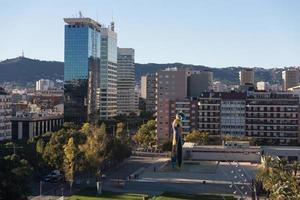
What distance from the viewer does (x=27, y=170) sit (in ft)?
165

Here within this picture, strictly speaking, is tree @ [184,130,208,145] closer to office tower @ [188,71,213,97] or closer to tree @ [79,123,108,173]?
office tower @ [188,71,213,97]

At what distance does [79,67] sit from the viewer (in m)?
127

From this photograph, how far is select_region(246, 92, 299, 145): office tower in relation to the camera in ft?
317

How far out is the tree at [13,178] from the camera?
45.1 metres

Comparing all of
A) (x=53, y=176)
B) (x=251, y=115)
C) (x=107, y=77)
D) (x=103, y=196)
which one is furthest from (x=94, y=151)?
(x=107, y=77)

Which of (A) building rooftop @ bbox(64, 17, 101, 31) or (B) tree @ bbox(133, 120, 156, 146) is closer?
(B) tree @ bbox(133, 120, 156, 146)

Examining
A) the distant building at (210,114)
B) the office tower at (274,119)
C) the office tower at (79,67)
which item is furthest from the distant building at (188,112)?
the office tower at (79,67)

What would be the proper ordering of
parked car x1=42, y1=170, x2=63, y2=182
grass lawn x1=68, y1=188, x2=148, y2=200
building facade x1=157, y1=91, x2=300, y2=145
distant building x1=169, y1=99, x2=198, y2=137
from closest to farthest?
grass lawn x1=68, y1=188, x2=148, y2=200
parked car x1=42, y1=170, x2=63, y2=182
building facade x1=157, y1=91, x2=300, y2=145
distant building x1=169, y1=99, x2=198, y2=137

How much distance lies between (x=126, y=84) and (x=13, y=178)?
143 m

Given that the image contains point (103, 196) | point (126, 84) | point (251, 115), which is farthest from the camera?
point (126, 84)

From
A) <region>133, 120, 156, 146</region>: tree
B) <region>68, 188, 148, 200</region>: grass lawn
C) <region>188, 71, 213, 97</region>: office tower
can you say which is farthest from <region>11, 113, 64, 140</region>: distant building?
<region>68, 188, 148, 200</region>: grass lawn

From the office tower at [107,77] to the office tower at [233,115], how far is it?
146 ft

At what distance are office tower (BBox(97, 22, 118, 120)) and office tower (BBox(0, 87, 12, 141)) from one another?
41905 millimetres

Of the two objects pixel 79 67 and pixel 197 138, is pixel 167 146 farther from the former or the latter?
pixel 79 67
